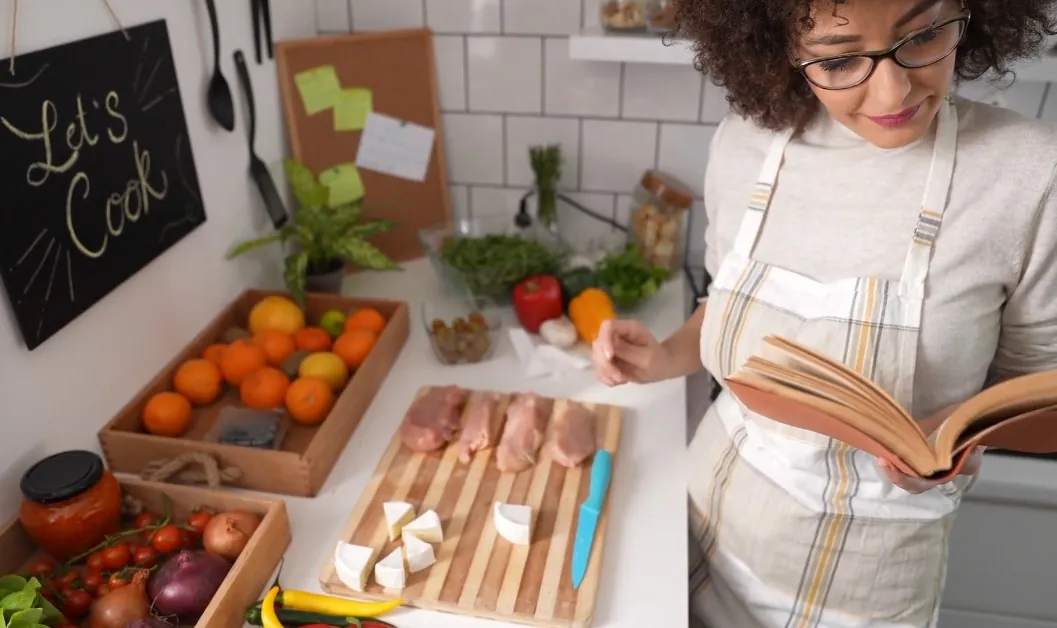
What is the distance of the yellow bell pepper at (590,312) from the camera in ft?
4.19

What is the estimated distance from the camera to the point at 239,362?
1.11 metres

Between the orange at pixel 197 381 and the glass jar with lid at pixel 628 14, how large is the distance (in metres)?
0.79

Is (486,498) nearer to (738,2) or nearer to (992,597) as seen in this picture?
(738,2)

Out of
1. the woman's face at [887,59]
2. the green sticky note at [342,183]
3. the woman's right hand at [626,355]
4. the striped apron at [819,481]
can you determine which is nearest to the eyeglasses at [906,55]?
the woman's face at [887,59]

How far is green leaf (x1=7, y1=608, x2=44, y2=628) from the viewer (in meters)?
0.69

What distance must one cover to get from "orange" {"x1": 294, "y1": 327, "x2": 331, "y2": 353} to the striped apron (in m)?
0.55

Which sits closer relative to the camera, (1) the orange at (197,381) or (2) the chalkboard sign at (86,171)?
(2) the chalkboard sign at (86,171)

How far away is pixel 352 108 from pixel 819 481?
100 centimetres

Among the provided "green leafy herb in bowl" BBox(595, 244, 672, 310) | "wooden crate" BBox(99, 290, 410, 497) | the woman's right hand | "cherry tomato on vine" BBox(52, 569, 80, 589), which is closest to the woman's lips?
the woman's right hand

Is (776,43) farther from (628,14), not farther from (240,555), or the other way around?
(240,555)

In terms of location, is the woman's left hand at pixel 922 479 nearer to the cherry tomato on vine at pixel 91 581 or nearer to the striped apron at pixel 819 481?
the striped apron at pixel 819 481

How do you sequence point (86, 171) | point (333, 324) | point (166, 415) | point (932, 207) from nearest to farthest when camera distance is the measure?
point (932, 207) < point (86, 171) < point (166, 415) < point (333, 324)

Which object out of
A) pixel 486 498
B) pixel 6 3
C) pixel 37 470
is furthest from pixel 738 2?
pixel 37 470

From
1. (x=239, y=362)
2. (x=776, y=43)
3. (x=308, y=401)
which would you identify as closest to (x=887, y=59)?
(x=776, y=43)
